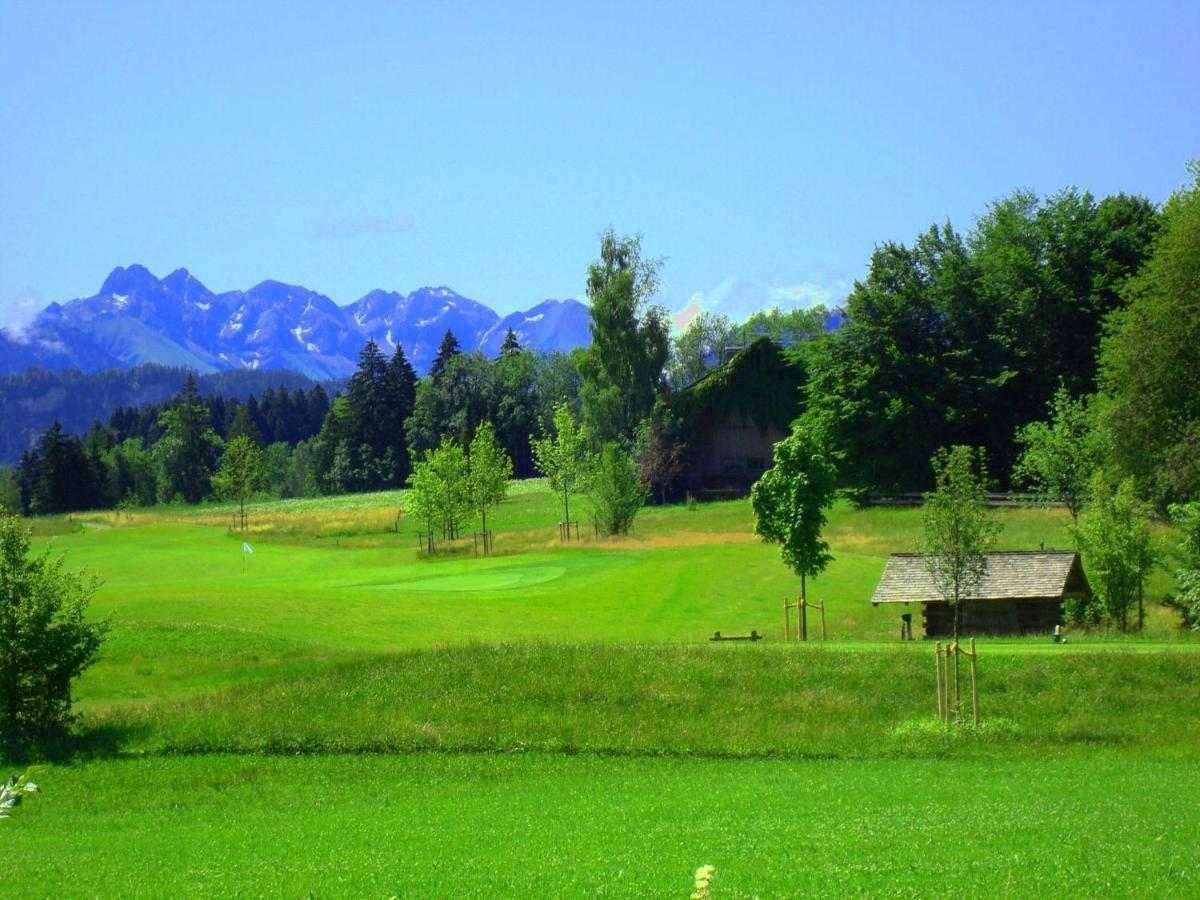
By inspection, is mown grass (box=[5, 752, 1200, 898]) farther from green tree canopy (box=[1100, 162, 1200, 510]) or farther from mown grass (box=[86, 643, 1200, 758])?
green tree canopy (box=[1100, 162, 1200, 510])

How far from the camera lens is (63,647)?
26766 mm

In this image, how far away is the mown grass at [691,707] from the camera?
24.8 metres

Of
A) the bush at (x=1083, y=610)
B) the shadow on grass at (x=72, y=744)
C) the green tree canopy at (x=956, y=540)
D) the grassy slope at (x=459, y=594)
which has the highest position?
the green tree canopy at (x=956, y=540)

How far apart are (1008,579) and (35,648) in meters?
28.8

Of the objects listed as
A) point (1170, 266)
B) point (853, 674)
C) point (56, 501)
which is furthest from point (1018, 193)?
point (56, 501)

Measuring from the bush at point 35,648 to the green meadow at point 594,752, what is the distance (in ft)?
3.89

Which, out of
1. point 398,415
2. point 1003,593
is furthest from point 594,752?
point 398,415

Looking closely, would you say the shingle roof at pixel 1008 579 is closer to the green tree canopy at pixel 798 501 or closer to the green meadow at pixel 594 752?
the green meadow at pixel 594 752

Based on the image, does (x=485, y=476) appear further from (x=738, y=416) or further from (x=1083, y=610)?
(x=1083, y=610)

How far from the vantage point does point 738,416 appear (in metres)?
87.1

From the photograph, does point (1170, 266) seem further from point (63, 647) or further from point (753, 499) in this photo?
point (63, 647)

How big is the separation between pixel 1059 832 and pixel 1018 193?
247ft

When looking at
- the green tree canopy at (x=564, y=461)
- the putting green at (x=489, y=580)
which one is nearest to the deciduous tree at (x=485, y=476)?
the green tree canopy at (x=564, y=461)

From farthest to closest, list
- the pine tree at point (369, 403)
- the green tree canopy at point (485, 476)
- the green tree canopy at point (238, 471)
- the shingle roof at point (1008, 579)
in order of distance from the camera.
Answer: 1. the pine tree at point (369, 403)
2. the green tree canopy at point (238, 471)
3. the green tree canopy at point (485, 476)
4. the shingle roof at point (1008, 579)
